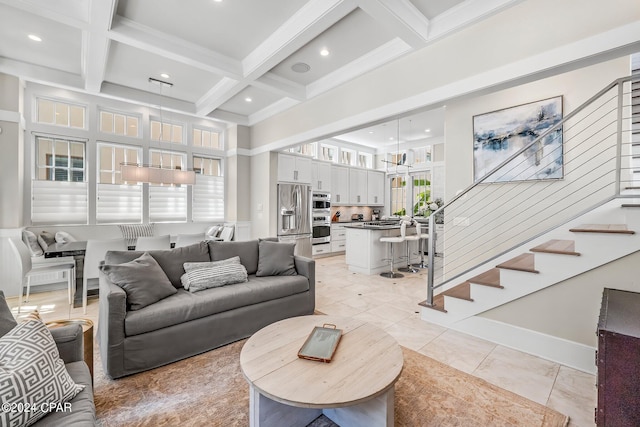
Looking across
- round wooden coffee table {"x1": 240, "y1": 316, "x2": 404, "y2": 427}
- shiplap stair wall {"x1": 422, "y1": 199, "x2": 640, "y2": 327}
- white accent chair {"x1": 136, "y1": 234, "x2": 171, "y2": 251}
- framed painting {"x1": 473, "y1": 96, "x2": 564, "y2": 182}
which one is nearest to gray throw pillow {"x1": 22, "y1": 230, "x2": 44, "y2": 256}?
white accent chair {"x1": 136, "y1": 234, "x2": 171, "y2": 251}

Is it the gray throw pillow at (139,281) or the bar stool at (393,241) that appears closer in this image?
the gray throw pillow at (139,281)

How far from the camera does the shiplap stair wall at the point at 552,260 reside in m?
2.20

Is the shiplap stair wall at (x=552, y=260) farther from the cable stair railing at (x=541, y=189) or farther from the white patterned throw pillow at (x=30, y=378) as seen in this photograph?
the white patterned throw pillow at (x=30, y=378)

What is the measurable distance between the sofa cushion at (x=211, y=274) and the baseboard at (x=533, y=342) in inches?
95.5

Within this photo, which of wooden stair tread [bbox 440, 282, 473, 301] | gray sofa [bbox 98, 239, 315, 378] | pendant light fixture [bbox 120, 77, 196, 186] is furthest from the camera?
pendant light fixture [bbox 120, 77, 196, 186]

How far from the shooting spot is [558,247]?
2701 mm

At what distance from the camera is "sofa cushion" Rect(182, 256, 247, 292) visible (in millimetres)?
2832

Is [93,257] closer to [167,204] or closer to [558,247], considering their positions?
[167,204]

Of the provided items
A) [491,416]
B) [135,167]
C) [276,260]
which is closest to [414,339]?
[491,416]

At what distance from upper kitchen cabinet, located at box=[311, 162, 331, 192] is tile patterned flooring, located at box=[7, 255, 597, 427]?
111 inches

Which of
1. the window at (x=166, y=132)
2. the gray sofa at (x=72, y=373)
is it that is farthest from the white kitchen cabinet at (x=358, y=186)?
the gray sofa at (x=72, y=373)

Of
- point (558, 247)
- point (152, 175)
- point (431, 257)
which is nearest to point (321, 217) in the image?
point (152, 175)

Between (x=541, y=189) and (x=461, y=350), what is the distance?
6.81 feet

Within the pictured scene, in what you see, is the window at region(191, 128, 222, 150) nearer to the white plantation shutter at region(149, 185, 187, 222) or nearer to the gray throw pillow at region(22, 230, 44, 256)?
the white plantation shutter at region(149, 185, 187, 222)
